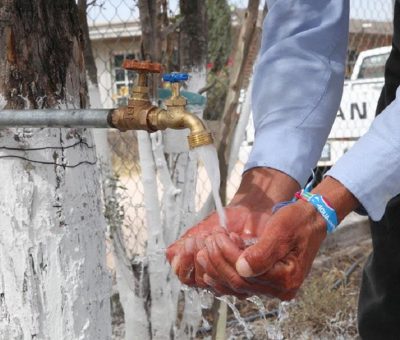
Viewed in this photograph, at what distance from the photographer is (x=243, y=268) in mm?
981

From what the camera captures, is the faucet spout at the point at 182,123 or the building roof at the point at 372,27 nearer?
the faucet spout at the point at 182,123

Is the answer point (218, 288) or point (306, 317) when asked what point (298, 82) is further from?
point (306, 317)

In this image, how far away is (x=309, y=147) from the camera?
1486 mm

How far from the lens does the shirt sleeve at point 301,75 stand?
1.49 meters

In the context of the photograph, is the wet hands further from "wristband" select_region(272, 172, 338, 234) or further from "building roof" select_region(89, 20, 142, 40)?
"building roof" select_region(89, 20, 142, 40)

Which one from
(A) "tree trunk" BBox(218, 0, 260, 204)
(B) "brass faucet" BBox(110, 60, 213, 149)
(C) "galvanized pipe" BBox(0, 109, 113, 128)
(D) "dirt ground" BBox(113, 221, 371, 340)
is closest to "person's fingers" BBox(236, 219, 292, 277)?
(B) "brass faucet" BBox(110, 60, 213, 149)

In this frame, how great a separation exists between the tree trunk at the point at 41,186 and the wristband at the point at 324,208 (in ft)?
2.08

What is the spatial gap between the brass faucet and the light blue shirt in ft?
0.96

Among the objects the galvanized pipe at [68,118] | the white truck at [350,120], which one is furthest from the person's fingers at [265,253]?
the white truck at [350,120]

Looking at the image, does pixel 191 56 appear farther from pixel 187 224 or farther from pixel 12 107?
pixel 12 107

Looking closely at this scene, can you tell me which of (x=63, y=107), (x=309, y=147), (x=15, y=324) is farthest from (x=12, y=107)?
(x=309, y=147)

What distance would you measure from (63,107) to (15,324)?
495mm

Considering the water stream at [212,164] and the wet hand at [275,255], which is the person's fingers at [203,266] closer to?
the wet hand at [275,255]

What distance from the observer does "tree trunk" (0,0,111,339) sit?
1.43 metres
